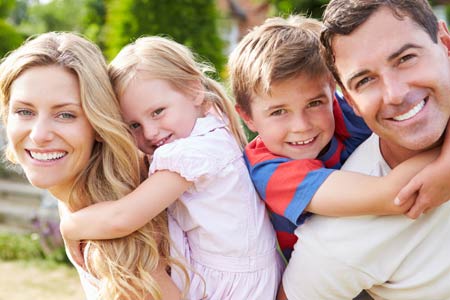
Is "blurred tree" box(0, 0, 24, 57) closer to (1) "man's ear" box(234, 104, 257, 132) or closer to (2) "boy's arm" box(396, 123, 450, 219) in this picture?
(1) "man's ear" box(234, 104, 257, 132)

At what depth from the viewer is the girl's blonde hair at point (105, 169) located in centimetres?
252

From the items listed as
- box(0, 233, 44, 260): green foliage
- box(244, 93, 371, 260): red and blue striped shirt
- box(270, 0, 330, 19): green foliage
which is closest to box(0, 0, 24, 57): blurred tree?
box(0, 233, 44, 260): green foliage

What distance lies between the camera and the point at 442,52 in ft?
7.16

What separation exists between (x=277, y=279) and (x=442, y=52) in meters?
1.10

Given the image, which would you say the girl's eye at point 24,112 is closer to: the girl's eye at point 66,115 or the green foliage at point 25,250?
the girl's eye at point 66,115

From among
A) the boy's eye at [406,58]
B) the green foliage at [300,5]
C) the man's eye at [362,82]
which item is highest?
the boy's eye at [406,58]

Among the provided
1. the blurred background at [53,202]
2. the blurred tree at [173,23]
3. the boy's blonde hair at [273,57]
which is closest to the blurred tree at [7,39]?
the blurred background at [53,202]

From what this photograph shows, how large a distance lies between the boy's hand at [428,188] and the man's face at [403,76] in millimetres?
92

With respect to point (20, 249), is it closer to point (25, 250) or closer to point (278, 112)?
point (25, 250)

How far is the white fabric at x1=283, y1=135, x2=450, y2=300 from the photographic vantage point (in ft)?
7.25

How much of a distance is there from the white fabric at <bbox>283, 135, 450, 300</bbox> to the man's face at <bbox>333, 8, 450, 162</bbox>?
0.28 meters

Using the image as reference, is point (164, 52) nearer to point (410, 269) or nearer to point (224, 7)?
point (410, 269)

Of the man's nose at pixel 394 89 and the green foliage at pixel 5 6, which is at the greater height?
the man's nose at pixel 394 89

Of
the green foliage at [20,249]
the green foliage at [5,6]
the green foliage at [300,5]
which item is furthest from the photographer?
the green foliage at [300,5]
